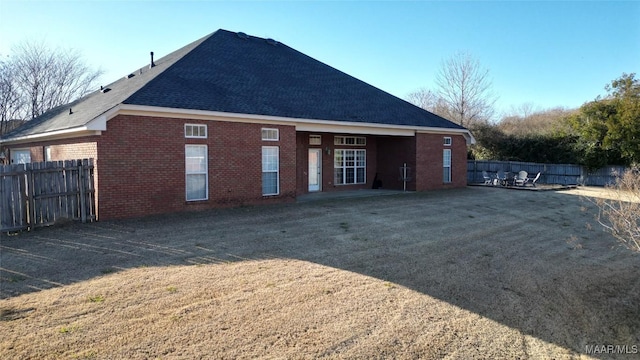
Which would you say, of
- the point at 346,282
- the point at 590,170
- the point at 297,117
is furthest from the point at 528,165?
the point at 346,282

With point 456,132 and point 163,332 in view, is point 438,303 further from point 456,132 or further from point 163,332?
point 456,132

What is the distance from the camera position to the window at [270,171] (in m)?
14.4

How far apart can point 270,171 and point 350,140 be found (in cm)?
674

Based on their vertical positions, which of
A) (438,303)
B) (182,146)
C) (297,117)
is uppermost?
(297,117)

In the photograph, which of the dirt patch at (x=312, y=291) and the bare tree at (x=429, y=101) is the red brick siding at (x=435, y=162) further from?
the bare tree at (x=429, y=101)

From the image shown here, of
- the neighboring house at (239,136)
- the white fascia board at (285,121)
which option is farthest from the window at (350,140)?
the white fascia board at (285,121)

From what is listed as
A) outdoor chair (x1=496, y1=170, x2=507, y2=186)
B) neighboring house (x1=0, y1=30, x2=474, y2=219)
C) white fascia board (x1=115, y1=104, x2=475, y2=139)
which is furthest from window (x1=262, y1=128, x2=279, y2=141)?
outdoor chair (x1=496, y1=170, x2=507, y2=186)

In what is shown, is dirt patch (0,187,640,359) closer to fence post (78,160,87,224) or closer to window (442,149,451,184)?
fence post (78,160,87,224)

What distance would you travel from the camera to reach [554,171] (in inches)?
1064

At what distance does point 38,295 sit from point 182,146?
7193 mm

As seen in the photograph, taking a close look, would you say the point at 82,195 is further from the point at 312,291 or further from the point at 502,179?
the point at 502,179

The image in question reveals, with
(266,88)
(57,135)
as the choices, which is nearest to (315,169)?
(266,88)

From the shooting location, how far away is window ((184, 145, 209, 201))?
41.4 feet

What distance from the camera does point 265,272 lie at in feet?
22.1
